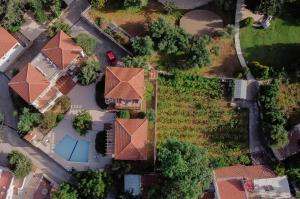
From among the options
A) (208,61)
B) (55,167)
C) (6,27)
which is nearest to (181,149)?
(208,61)

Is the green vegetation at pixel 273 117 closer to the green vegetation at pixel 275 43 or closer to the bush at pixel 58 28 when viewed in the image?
the green vegetation at pixel 275 43

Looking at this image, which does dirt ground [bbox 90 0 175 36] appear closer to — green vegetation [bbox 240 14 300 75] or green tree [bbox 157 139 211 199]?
green vegetation [bbox 240 14 300 75]

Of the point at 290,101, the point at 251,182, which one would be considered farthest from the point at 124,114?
the point at 290,101

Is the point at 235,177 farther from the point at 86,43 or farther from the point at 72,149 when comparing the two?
the point at 86,43

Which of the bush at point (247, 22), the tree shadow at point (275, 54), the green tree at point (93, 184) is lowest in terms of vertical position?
the green tree at point (93, 184)

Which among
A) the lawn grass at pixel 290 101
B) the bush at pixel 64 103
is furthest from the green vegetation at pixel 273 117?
the bush at pixel 64 103

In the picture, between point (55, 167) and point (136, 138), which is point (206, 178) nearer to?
point (136, 138)

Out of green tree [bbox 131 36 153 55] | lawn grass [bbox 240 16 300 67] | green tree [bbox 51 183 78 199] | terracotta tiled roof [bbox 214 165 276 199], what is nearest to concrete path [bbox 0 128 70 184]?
green tree [bbox 51 183 78 199]
